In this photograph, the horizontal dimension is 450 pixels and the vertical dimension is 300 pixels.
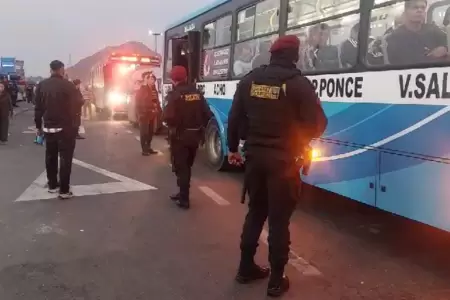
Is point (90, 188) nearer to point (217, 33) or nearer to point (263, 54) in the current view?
point (263, 54)

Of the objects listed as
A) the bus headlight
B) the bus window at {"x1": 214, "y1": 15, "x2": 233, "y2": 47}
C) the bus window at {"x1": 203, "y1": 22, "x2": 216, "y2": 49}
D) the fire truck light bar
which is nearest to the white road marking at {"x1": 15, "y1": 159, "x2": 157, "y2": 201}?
the bus window at {"x1": 214, "y1": 15, "x2": 233, "y2": 47}

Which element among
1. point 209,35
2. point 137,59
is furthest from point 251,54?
point 137,59

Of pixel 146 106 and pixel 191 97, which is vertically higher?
pixel 191 97

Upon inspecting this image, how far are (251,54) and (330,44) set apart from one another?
216 cm

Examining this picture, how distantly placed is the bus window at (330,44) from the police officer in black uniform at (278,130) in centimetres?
189

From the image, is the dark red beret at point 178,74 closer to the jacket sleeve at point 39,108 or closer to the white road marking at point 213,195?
the white road marking at point 213,195

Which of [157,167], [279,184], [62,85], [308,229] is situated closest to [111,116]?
[157,167]

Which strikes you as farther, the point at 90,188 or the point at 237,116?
the point at 90,188

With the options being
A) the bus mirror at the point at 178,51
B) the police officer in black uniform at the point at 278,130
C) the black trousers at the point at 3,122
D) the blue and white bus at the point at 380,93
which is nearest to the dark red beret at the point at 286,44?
the police officer in black uniform at the point at 278,130

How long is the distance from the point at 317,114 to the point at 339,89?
6.93 ft

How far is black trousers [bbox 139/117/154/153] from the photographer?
38.9ft

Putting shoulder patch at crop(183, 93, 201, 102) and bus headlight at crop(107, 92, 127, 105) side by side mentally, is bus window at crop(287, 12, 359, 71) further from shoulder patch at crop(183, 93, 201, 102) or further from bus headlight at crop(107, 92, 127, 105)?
bus headlight at crop(107, 92, 127, 105)

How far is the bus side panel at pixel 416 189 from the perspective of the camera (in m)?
4.40

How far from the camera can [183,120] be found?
6.80 meters
